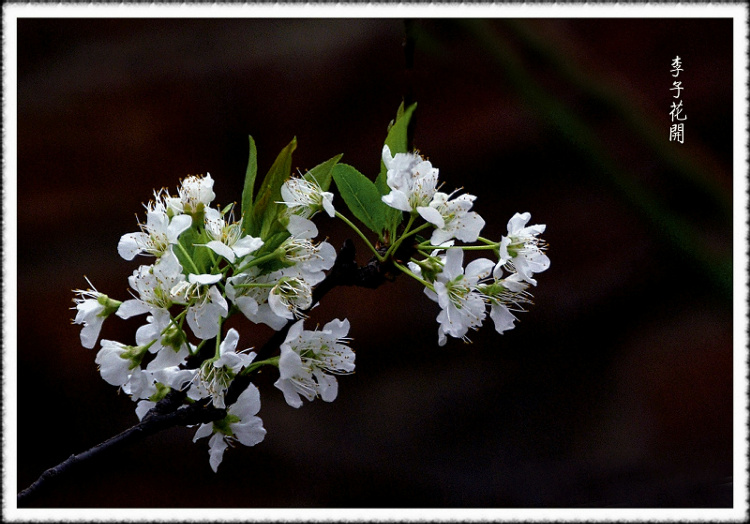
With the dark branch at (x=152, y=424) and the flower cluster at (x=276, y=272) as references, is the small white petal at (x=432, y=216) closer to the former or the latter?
the flower cluster at (x=276, y=272)

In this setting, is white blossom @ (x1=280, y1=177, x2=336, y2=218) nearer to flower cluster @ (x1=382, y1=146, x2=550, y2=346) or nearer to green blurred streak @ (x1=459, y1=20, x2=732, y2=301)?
flower cluster @ (x1=382, y1=146, x2=550, y2=346)

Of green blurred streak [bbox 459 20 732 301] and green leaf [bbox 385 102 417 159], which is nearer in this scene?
green leaf [bbox 385 102 417 159]

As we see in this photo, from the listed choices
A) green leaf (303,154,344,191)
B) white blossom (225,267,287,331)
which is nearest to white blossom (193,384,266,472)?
white blossom (225,267,287,331)

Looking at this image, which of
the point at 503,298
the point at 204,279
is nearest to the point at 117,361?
the point at 204,279

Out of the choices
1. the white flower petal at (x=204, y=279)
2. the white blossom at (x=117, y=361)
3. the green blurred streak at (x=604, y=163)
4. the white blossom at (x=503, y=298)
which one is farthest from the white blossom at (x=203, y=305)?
the green blurred streak at (x=604, y=163)

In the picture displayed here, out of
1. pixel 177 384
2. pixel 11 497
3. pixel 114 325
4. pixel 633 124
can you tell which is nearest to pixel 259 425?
pixel 177 384

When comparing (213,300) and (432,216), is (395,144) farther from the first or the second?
(213,300)
